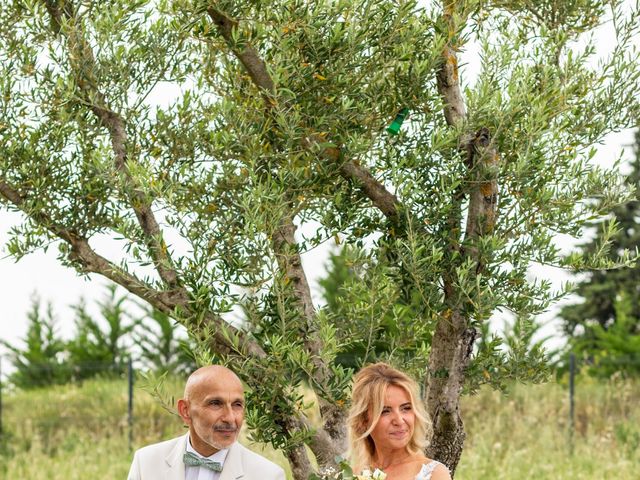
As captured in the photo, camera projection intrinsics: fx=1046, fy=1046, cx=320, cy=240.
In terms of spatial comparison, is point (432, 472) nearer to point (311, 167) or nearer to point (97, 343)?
point (311, 167)

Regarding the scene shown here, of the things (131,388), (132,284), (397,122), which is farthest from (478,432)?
(132,284)

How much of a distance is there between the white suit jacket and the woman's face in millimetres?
642

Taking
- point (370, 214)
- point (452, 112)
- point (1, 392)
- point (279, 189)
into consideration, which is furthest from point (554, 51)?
point (1, 392)

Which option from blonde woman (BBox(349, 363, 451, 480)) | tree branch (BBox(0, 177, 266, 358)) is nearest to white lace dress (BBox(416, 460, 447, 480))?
blonde woman (BBox(349, 363, 451, 480))

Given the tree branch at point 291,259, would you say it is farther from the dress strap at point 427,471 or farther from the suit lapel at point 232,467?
the dress strap at point 427,471

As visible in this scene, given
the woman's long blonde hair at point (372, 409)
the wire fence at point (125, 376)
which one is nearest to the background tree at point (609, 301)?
the wire fence at point (125, 376)

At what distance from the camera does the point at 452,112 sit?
23.2 feet

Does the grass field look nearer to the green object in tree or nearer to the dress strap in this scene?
the green object in tree

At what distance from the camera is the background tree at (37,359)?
22.3 metres

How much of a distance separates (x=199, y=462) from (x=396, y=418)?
1067 millimetres

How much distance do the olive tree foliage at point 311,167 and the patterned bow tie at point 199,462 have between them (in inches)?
33.1

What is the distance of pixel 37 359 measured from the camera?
22.6 meters

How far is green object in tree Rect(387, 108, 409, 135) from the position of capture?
673cm

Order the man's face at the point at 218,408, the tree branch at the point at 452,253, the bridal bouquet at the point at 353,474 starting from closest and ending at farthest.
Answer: the bridal bouquet at the point at 353,474 < the man's face at the point at 218,408 < the tree branch at the point at 452,253
